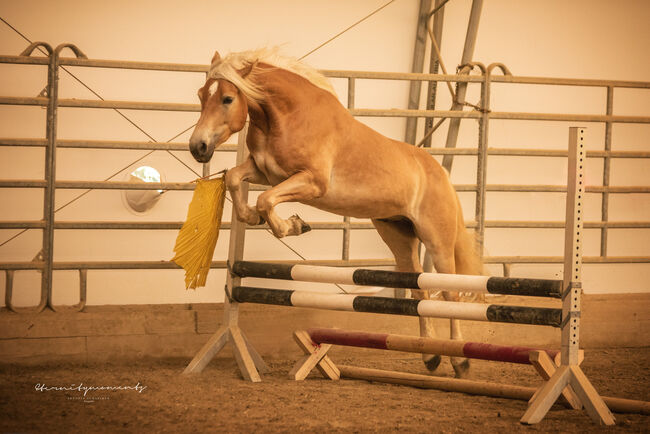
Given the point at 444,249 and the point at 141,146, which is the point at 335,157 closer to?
the point at 444,249

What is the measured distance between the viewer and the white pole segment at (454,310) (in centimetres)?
310

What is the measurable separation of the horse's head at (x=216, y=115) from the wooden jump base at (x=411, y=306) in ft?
2.77

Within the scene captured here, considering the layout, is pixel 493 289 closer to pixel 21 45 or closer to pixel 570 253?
pixel 570 253

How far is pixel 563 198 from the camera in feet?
19.4

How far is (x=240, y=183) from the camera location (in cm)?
340

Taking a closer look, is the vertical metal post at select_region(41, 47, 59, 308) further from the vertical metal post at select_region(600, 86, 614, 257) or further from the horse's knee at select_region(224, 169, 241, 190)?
the vertical metal post at select_region(600, 86, 614, 257)

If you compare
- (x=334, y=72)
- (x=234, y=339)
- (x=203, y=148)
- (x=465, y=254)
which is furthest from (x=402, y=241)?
(x=203, y=148)

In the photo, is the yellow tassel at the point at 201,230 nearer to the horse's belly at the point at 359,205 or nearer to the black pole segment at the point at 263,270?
the black pole segment at the point at 263,270

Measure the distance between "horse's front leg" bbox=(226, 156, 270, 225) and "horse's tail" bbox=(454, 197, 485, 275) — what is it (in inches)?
49.1

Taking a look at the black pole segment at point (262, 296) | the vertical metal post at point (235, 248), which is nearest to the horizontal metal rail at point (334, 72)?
the vertical metal post at point (235, 248)

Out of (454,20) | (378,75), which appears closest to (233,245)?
(378,75)

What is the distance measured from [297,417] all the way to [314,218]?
9.22 ft

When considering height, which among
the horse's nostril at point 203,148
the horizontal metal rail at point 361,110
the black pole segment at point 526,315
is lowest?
the black pole segment at point 526,315

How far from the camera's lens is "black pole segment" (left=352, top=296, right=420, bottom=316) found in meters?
3.28
